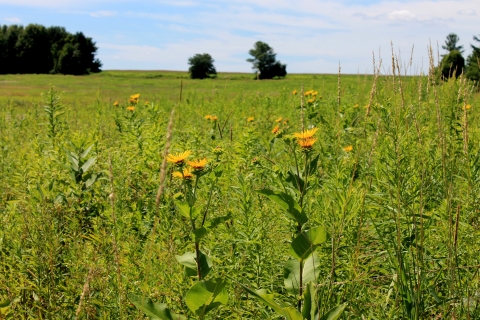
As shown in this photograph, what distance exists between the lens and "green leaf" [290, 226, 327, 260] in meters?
1.57

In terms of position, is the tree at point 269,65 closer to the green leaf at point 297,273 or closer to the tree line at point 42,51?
the tree line at point 42,51

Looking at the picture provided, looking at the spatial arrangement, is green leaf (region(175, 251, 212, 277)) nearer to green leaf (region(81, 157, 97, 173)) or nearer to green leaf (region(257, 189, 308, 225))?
green leaf (region(257, 189, 308, 225))

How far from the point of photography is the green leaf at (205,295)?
1505mm

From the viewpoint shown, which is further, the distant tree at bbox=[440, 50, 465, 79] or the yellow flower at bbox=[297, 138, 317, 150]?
the distant tree at bbox=[440, 50, 465, 79]

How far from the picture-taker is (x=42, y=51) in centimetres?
7569

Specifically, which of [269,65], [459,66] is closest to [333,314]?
[459,66]

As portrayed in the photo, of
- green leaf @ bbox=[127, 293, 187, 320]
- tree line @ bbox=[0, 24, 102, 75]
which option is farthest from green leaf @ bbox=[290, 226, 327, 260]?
tree line @ bbox=[0, 24, 102, 75]

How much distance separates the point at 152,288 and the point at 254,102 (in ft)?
24.7

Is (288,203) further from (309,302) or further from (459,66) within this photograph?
(459,66)

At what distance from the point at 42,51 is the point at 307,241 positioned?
83.0 meters

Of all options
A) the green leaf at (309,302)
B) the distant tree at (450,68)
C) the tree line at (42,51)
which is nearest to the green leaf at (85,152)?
the green leaf at (309,302)

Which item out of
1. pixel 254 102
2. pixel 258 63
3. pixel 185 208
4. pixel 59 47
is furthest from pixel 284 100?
pixel 59 47

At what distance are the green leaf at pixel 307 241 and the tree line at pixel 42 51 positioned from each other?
73.6m

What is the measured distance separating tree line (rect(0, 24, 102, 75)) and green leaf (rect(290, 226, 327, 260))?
242ft
